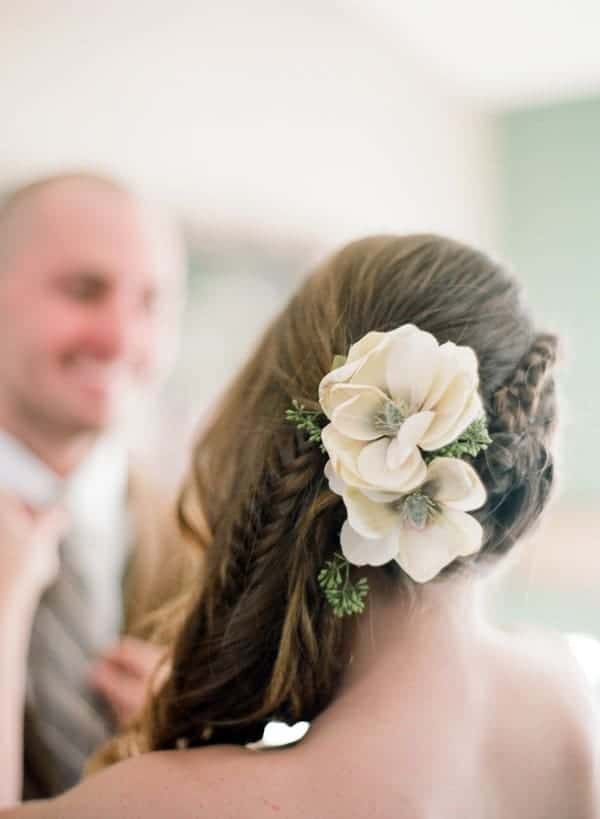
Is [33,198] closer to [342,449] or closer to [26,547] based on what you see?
[26,547]

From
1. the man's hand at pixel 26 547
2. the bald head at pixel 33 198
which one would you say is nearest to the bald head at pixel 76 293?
the bald head at pixel 33 198

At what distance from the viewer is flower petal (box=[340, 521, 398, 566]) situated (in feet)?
2.82

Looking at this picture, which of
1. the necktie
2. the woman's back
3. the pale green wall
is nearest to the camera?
the woman's back

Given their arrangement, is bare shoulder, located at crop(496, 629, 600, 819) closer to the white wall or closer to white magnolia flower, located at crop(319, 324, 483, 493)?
white magnolia flower, located at crop(319, 324, 483, 493)

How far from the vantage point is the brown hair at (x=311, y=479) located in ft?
2.92

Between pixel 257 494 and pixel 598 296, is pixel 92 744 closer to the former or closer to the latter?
pixel 257 494

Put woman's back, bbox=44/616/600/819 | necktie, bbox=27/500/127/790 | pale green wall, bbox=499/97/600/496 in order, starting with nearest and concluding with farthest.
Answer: woman's back, bbox=44/616/600/819
pale green wall, bbox=499/97/600/496
necktie, bbox=27/500/127/790

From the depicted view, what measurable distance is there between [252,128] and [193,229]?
187 millimetres

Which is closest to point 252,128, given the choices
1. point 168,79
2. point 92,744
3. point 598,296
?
point 168,79

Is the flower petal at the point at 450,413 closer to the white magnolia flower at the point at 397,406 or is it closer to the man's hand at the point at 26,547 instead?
the white magnolia flower at the point at 397,406

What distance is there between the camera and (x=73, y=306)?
1.24m

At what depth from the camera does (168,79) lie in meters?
1.37

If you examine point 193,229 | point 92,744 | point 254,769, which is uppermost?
point 193,229

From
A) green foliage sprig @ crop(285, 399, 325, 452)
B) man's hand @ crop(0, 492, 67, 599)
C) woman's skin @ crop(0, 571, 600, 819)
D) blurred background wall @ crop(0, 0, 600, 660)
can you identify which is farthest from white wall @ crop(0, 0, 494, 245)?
woman's skin @ crop(0, 571, 600, 819)
